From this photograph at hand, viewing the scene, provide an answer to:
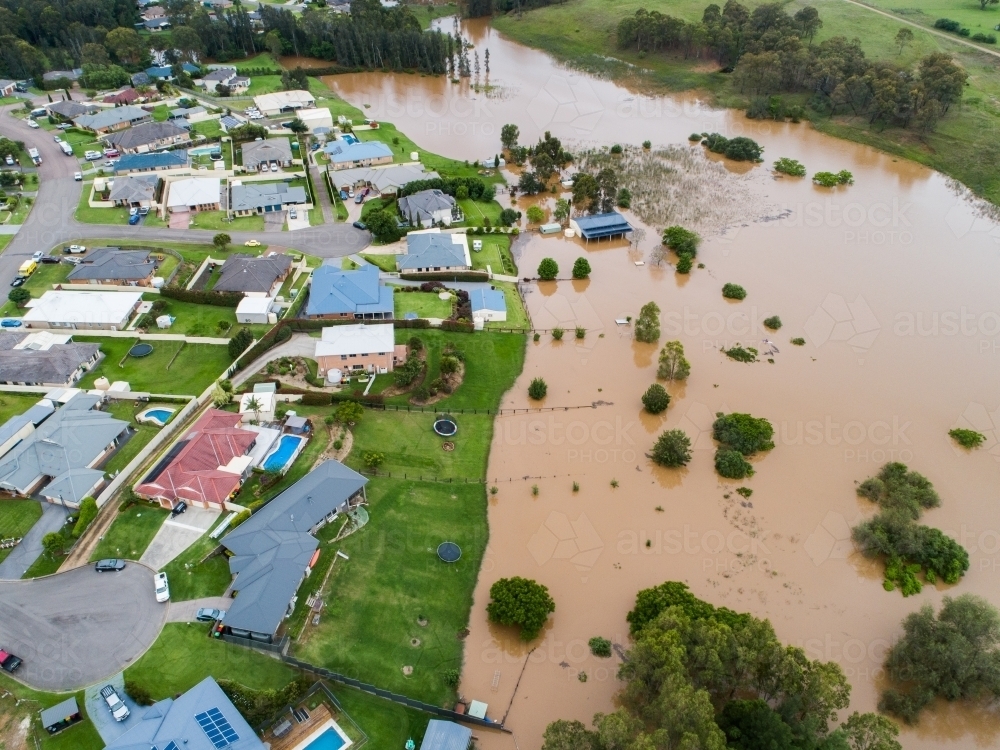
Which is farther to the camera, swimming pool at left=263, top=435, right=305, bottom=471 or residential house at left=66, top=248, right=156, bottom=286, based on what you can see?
residential house at left=66, top=248, right=156, bottom=286

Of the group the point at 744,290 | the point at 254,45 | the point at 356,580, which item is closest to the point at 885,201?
the point at 744,290

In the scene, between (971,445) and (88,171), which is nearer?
(971,445)

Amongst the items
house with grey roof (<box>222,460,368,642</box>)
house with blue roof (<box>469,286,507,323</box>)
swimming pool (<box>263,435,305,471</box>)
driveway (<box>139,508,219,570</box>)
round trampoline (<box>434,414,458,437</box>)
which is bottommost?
round trampoline (<box>434,414,458,437</box>)

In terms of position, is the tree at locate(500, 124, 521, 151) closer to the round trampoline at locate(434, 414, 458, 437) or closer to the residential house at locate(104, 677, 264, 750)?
the round trampoline at locate(434, 414, 458, 437)

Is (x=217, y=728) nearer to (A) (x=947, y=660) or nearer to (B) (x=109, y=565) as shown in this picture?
(B) (x=109, y=565)

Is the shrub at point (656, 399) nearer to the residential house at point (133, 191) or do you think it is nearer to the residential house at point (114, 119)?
the residential house at point (133, 191)

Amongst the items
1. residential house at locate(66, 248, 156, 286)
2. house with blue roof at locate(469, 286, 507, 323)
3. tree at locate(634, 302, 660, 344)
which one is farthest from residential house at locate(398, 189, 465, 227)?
tree at locate(634, 302, 660, 344)

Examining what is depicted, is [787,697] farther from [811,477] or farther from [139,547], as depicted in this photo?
[139,547]
